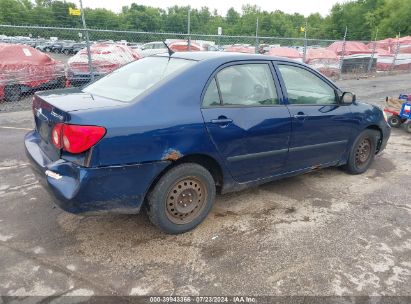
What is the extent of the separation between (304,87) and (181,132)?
181 cm

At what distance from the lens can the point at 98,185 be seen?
2.78 meters

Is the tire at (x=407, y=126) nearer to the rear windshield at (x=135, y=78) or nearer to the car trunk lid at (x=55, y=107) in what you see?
the rear windshield at (x=135, y=78)

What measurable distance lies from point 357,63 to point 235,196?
53.2ft

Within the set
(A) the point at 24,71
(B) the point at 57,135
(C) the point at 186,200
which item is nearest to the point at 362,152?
(C) the point at 186,200

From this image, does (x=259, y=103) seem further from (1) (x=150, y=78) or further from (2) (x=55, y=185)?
(2) (x=55, y=185)

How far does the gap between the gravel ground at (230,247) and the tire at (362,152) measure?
44 cm

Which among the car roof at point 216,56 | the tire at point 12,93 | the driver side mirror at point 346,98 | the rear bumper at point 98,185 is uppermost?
the car roof at point 216,56

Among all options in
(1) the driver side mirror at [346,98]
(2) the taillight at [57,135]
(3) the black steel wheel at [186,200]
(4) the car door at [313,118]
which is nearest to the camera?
(2) the taillight at [57,135]

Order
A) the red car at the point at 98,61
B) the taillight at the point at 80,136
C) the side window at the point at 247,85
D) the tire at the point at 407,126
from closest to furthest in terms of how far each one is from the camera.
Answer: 1. the taillight at the point at 80,136
2. the side window at the point at 247,85
3. the tire at the point at 407,126
4. the red car at the point at 98,61

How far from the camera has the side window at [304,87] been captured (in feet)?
12.9

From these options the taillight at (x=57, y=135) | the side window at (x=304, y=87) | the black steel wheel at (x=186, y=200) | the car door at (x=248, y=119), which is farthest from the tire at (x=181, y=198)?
the side window at (x=304, y=87)

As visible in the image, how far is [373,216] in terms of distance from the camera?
386 centimetres

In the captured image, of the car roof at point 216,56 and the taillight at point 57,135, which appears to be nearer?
the taillight at point 57,135

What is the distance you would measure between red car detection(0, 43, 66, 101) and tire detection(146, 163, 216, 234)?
8.12 metres
